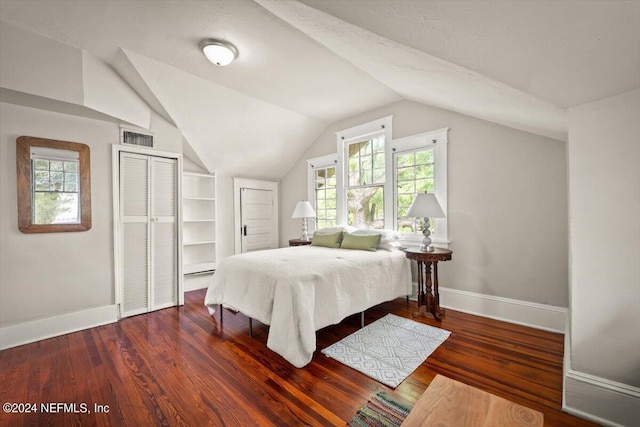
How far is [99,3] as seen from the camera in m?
2.04

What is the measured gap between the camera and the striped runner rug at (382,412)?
1.47m

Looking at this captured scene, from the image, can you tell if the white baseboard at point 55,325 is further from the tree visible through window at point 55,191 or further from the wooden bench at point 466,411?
the wooden bench at point 466,411

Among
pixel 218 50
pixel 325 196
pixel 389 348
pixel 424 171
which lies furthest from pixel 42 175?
pixel 424 171

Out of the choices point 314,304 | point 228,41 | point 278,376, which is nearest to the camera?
point 278,376

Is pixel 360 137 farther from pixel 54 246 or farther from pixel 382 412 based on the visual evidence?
pixel 54 246

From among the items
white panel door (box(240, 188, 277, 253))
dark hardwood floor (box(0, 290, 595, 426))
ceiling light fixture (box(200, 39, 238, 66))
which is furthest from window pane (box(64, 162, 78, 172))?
white panel door (box(240, 188, 277, 253))

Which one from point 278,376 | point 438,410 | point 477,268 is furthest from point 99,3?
point 477,268

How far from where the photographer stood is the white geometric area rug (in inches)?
77.5

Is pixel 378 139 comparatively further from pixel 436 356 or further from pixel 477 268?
pixel 436 356

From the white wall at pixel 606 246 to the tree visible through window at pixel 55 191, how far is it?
4279 mm

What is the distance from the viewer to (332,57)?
269cm

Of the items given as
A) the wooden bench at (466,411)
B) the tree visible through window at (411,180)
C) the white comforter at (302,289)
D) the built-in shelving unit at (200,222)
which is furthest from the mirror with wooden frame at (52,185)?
the tree visible through window at (411,180)

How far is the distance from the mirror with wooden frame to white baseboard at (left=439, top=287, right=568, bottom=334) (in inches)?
169

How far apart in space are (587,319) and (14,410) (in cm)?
345
